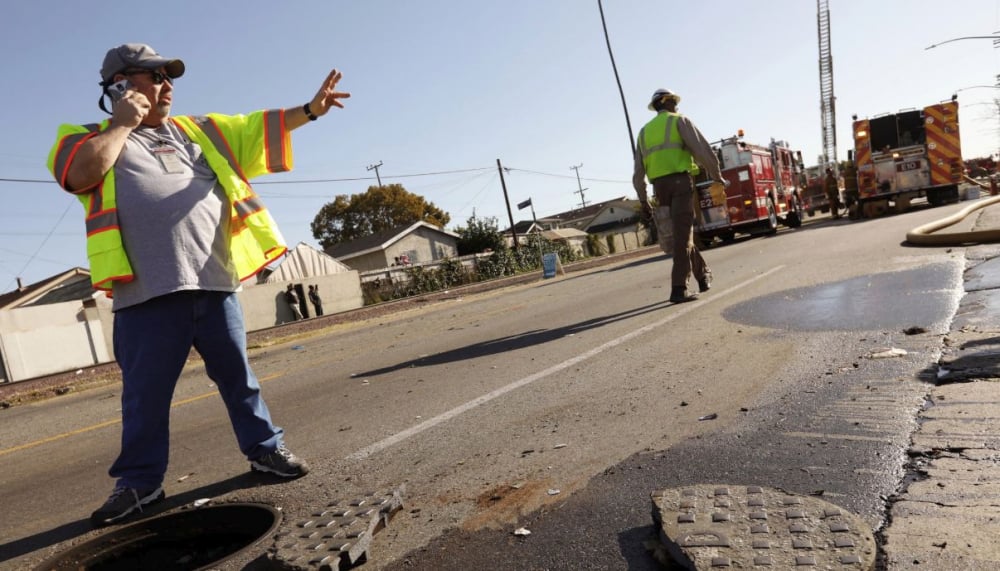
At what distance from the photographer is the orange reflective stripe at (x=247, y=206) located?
3.45 metres

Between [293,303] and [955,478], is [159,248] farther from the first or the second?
[293,303]

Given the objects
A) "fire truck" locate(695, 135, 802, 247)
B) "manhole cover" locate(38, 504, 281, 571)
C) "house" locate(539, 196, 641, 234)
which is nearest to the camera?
"manhole cover" locate(38, 504, 281, 571)

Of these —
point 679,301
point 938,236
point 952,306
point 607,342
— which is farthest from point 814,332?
point 938,236

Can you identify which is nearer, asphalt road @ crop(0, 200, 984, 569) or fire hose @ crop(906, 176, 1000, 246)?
asphalt road @ crop(0, 200, 984, 569)

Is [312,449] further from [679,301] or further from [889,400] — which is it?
[679,301]

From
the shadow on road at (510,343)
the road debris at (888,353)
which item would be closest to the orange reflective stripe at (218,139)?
the shadow on road at (510,343)

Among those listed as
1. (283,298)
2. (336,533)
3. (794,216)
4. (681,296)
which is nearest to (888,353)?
(336,533)

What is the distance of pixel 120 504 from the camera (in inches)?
120

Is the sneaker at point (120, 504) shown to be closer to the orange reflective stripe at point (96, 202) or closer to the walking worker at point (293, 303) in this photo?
the orange reflective stripe at point (96, 202)

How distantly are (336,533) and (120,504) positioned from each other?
126cm

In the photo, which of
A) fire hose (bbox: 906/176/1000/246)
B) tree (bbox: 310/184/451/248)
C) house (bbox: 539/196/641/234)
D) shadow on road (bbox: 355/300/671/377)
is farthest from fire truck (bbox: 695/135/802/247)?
house (bbox: 539/196/641/234)

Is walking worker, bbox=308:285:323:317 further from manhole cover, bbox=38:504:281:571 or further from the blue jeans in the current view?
manhole cover, bbox=38:504:281:571

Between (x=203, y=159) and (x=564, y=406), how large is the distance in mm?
2299

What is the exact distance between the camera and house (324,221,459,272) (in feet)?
167
